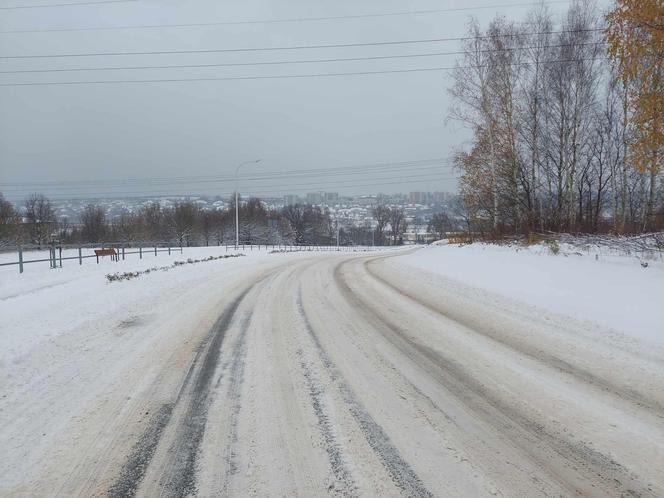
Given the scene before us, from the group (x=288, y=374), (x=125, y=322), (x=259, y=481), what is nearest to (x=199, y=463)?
(x=259, y=481)

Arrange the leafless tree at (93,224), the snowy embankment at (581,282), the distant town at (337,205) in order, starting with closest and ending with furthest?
the snowy embankment at (581,282) < the leafless tree at (93,224) < the distant town at (337,205)

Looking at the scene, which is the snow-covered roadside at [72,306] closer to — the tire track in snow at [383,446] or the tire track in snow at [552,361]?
the tire track in snow at [383,446]

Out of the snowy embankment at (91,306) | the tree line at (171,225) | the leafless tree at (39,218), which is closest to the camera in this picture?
the snowy embankment at (91,306)

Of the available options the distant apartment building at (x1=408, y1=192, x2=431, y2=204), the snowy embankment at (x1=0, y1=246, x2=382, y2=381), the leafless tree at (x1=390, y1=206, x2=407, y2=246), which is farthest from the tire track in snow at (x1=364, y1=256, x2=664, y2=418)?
the leafless tree at (x1=390, y1=206, x2=407, y2=246)

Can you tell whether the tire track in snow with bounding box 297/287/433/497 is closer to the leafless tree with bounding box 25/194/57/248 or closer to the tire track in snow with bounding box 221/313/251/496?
the tire track in snow with bounding box 221/313/251/496

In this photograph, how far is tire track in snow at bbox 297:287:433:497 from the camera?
2.63m

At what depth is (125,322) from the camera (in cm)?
729

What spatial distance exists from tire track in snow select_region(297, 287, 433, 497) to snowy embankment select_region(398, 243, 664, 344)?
422 cm

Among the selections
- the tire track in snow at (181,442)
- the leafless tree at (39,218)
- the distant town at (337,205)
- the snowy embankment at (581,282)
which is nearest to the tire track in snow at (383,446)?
the tire track in snow at (181,442)

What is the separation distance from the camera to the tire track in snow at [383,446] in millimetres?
2627

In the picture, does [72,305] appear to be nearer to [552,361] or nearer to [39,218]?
[552,361]

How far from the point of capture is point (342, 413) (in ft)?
11.9

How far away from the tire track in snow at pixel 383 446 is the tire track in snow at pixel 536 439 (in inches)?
36.0

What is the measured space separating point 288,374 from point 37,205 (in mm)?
108083
